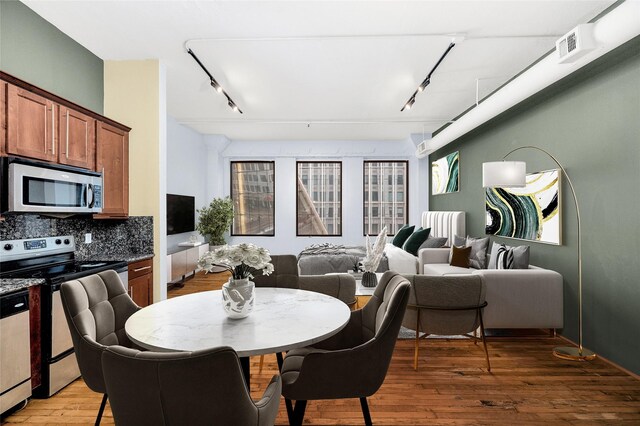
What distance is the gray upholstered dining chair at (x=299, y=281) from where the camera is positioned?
272cm

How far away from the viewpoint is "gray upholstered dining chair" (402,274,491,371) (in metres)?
2.88

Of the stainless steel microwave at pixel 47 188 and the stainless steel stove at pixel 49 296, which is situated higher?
the stainless steel microwave at pixel 47 188

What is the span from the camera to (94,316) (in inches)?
76.9

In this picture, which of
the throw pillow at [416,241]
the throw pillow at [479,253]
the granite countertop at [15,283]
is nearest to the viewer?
the granite countertop at [15,283]

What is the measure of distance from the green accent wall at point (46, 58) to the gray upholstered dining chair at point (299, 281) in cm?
259

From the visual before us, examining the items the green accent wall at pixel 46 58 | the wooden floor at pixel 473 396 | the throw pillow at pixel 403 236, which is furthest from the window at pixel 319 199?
the wooden floor at pixel 473 396

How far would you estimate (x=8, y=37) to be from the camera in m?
2.83

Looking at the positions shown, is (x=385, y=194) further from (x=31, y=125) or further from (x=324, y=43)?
(x=31, y=125)

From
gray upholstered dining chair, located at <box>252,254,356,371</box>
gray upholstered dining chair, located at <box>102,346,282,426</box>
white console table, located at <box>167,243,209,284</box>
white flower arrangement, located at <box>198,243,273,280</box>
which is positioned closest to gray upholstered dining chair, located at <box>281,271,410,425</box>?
white flower arrangement, located at <box>198,243,273,280</box>

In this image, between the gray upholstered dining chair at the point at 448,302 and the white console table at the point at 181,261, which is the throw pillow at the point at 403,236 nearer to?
the white console table at the point at 181,261

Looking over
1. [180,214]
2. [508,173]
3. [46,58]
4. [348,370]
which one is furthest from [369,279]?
[180,214]

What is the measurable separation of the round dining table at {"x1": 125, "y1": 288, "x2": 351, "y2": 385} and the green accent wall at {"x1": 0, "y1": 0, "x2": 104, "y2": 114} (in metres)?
2.49

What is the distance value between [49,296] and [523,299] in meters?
3.98

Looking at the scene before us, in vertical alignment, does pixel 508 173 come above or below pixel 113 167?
below
